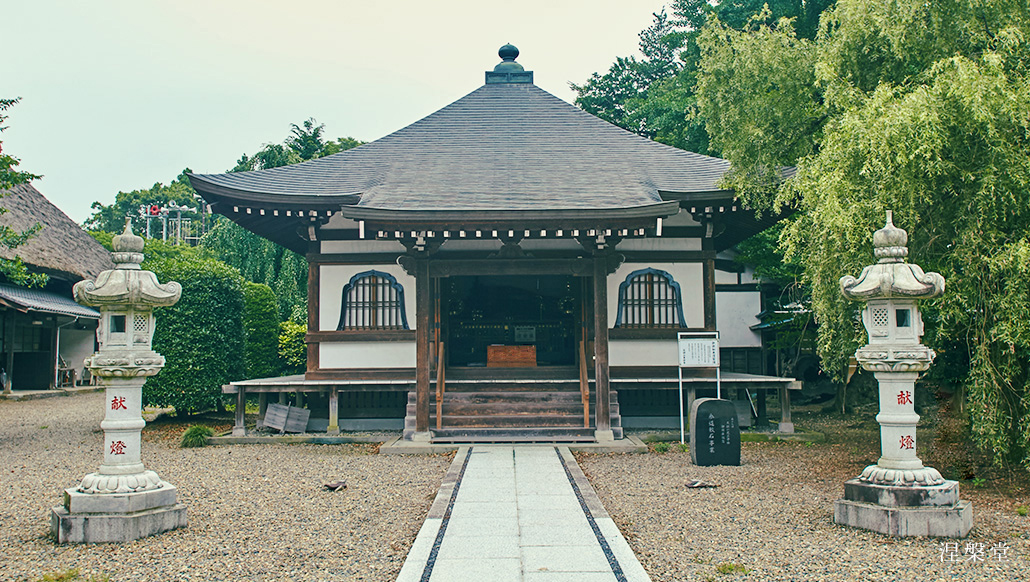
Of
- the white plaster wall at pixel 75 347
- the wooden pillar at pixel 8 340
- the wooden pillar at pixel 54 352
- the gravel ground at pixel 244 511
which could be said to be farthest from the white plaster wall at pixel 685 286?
the white plaster wall at pixel 75 347

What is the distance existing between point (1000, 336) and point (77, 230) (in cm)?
2919


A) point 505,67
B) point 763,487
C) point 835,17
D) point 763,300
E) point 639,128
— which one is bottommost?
point 763,487

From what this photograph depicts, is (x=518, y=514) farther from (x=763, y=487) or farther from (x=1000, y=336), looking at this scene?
(x=1000, y=336)

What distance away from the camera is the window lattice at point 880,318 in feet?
19.0

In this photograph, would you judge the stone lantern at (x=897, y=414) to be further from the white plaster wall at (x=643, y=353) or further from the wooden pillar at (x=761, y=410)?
the wooden pillar at (x=761, y=410)

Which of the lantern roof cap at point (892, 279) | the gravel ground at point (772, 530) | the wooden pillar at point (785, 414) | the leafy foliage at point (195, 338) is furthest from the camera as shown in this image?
the leafy foliage at point (195, 338)

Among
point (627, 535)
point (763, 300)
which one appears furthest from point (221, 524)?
point (763, 300)

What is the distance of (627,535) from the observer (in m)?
5.49

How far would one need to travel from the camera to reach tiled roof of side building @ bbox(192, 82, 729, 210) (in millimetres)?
10883

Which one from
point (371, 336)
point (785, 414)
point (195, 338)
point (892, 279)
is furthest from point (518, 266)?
point (195, 338)

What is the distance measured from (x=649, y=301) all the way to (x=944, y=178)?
5.78 m

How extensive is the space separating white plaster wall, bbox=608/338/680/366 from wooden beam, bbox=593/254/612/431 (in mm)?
1471

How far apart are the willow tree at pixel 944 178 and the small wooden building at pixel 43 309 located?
20041 mm

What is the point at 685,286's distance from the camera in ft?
39.1
